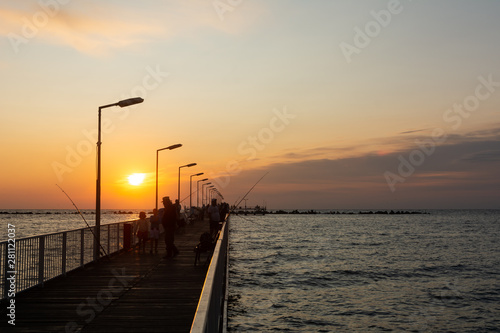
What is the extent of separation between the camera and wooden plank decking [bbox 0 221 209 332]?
871 centimetres

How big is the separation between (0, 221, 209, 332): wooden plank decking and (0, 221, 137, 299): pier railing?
229 millimetres

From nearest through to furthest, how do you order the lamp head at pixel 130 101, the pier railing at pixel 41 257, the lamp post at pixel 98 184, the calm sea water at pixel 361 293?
the pier railing at pixel 41 257
the lamp post at pixel 98 184
the lamp head at pixel 130 101
the calm sea water at pixel 361 293

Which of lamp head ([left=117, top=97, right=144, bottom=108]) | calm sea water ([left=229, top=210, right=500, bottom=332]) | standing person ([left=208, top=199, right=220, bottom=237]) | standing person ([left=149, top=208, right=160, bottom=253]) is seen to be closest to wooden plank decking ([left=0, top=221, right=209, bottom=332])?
standing person ([left=149, top=208, right=160, bottom=253])

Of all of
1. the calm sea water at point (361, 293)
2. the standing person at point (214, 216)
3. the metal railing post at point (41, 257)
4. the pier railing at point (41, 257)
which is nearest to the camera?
the pier railing at point (41, 257)

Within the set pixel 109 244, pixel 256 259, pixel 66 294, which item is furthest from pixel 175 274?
pixel 256 259

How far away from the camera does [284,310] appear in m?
21.8

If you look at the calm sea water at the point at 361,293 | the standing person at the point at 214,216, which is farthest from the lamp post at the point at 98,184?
the standing person at the point at 214,216

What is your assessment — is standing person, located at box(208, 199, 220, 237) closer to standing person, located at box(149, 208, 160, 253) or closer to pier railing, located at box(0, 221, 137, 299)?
standing person, located at box(149, 208, 160, 253)

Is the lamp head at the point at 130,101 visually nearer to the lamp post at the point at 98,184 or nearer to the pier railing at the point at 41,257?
the lamp post at the point at 98,184

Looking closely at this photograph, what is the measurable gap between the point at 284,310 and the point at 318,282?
9.89 m

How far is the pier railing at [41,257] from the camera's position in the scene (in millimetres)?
10031

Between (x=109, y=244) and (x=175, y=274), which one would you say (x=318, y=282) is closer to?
(x=109, y=244)

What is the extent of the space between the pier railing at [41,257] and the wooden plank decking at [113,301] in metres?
0.23

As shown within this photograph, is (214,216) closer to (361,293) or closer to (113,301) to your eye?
(361,293)
